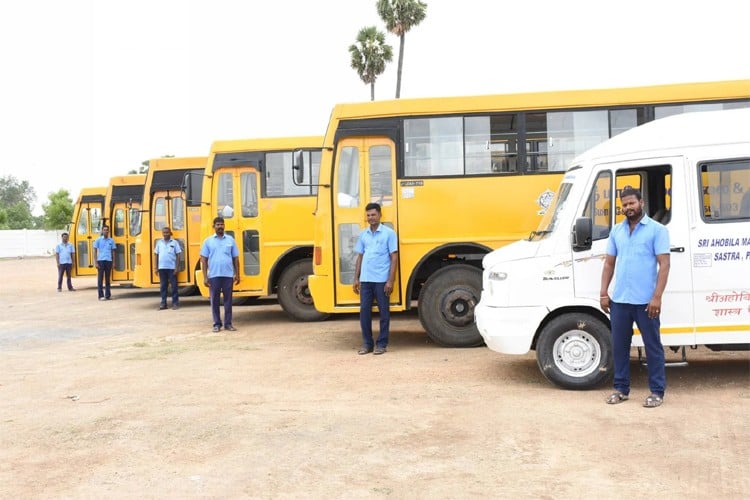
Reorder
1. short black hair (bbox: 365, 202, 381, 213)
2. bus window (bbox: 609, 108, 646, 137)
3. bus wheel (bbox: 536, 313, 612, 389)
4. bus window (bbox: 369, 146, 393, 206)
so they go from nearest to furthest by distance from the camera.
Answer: bus wheel (bbox: 536, 313, 612, 389) → short black hair (bbox: 365, 202, 381, 213) → bus window (bbox: 609, 108, 646, 137) → bus window (bbox: 369, 146, 393, 206)

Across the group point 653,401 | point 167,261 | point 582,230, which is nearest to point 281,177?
point 167,261

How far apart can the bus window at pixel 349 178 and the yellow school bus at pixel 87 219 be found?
1502 centimetres

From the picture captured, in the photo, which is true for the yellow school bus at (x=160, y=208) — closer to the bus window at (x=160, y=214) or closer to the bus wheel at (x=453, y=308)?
the bus window at (x=160, y=214)

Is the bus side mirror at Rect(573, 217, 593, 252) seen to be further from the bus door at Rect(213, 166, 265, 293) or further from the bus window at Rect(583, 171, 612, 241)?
the bus door at Rect(213, 166, 265, 293)

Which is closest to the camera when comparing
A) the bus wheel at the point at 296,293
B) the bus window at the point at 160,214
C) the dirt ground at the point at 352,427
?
the dirt ground at the point at 352,427

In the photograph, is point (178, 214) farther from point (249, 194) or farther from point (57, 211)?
point (57, 211)

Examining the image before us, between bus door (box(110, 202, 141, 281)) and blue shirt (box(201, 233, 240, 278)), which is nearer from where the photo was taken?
blue shirt (box(201, 233, 240, 278))

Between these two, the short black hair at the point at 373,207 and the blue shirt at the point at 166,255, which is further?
the blue shirt at the point at 166,255

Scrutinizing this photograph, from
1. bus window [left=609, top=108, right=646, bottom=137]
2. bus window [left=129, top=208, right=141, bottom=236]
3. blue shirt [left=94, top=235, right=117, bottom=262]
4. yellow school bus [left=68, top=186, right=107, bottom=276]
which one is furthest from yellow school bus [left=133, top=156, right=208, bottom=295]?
bus window [left=609, top=108, right=646, bottom=137]

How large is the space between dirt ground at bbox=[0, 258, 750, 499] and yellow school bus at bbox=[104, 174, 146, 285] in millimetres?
11619

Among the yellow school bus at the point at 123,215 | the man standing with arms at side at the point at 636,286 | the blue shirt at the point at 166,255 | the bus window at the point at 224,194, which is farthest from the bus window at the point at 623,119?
the yellow school bus at the point at 123,215

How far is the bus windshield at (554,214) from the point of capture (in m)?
8.49

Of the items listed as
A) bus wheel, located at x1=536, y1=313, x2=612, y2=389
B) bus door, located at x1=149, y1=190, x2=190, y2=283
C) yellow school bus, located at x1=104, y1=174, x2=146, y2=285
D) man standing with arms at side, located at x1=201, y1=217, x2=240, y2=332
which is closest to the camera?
bus wheel, located at x1=536, y1=313, x2=612, y2=389

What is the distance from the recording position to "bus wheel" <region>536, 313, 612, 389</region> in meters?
8.15
